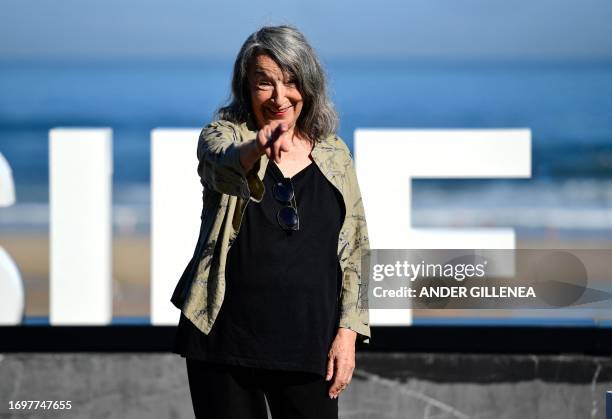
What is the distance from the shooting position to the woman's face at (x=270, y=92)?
1.76m

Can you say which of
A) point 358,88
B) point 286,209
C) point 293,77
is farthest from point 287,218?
point 358,88

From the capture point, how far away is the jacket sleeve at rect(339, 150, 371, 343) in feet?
6.08

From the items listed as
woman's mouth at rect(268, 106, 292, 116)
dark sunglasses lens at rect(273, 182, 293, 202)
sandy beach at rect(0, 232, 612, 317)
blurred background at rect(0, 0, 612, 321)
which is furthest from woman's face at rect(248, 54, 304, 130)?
sandy beach at rect(0, 232, 612, 317)

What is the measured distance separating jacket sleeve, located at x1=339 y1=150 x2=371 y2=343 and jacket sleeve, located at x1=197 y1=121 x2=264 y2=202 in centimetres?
27

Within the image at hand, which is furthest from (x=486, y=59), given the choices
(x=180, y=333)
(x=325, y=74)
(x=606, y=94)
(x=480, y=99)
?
(x=180, y=333)

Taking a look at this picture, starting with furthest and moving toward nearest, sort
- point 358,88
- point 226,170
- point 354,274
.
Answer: point 358,88, point 354,274, point 226,170

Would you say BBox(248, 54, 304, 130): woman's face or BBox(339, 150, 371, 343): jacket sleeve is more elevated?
BBox(248, 54, 304, 130): woman's face

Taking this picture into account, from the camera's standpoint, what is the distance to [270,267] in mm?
1736

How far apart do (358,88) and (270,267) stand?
1.81 metres

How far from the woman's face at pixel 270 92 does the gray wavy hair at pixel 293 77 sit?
11 millimetres

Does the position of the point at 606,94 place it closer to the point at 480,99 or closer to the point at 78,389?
the point at 480,99

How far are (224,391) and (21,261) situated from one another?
1.94 m

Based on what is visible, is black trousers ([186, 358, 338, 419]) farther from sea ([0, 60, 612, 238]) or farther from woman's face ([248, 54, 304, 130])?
sea ([0, 60, 612, 238])

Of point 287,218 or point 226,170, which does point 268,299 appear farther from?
point 226,170
